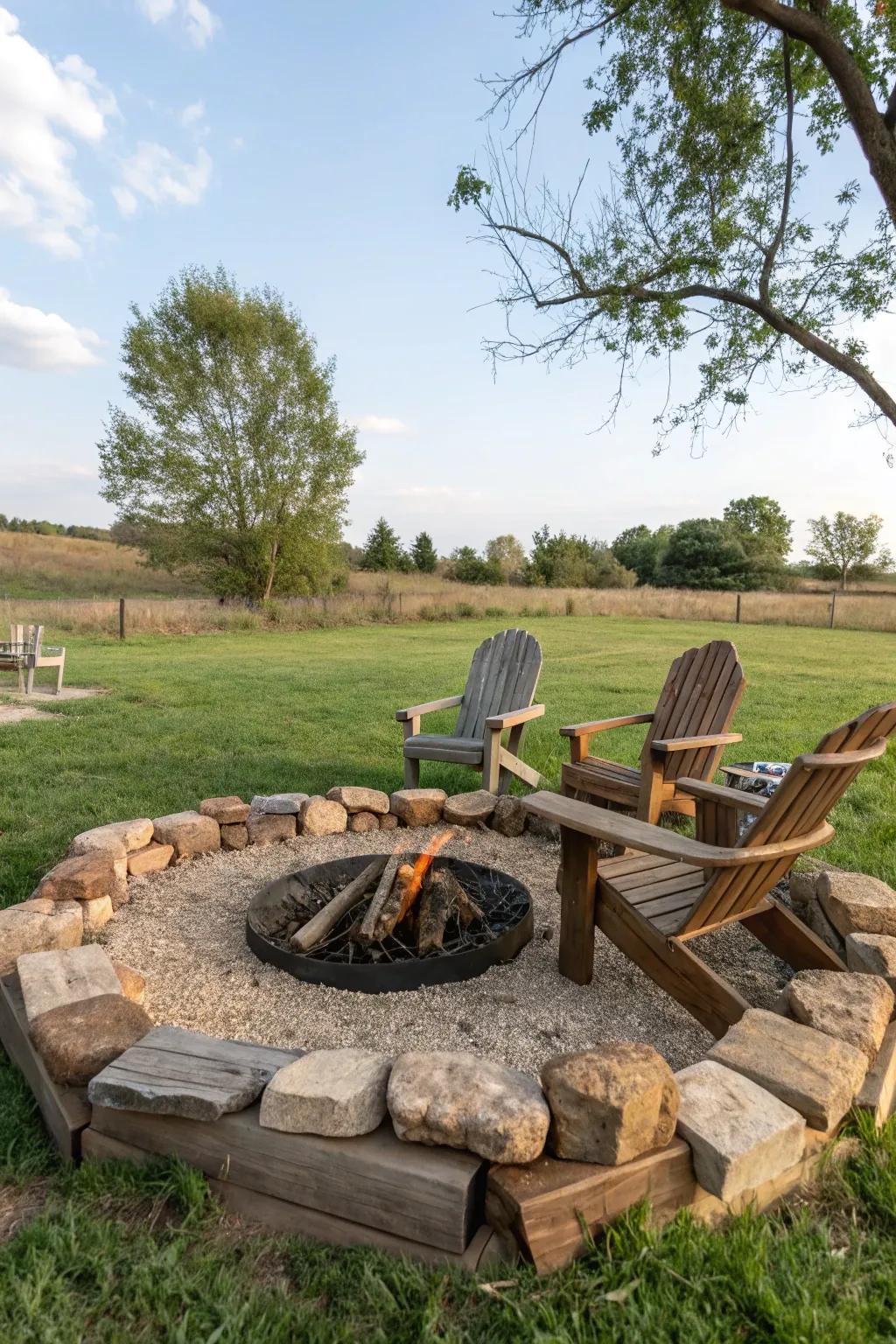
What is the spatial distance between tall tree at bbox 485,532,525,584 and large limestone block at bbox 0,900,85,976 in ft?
102

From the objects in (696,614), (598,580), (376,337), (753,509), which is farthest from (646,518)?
(376,337)

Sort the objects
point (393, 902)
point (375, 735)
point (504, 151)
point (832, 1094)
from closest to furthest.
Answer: point (832, 1094) < point (393, 902) < point (375, 735) < point (504, 151)

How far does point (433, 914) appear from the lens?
254 cm

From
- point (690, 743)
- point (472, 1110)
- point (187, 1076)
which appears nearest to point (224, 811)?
point (187, 1076)

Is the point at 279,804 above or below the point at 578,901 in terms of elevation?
below

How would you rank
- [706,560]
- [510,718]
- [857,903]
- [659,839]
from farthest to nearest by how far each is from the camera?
[706,560], [510,718], [857,903], [659,839]

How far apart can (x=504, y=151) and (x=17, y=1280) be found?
25.8 feet

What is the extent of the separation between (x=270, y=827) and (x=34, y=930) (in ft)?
4.43

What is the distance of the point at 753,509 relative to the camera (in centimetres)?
5128

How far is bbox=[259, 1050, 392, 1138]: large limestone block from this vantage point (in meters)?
1.45

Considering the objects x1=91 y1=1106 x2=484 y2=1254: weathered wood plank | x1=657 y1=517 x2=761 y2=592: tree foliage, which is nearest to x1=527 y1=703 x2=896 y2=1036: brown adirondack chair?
x1=91 y1=1106 x2=484 y2=1254: weathered wood plank

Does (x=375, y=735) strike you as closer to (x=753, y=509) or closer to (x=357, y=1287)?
(x=357, y=1287)

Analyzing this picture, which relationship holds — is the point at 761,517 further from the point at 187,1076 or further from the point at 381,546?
the point at 187,1076

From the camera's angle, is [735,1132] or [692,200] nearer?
[735,1132]
